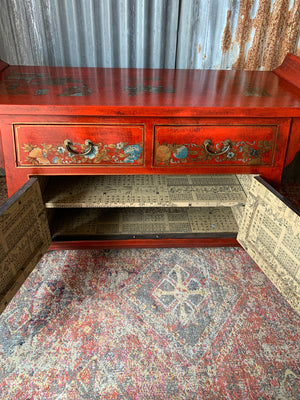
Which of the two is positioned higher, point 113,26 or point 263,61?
point 113,26

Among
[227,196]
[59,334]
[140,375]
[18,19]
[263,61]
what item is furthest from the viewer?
[263,61]

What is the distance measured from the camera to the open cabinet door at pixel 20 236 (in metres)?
1.14

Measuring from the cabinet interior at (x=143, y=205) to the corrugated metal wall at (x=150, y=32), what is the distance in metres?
0.73

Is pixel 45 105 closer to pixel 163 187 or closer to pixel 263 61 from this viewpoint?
pixel 163 187

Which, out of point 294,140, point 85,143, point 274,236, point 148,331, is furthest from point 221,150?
point 148,331

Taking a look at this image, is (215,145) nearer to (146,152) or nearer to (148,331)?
(146,152)

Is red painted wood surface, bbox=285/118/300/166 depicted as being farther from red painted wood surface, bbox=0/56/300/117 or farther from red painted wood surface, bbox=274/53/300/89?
red painted wood surface, bbox=274/53/300/89

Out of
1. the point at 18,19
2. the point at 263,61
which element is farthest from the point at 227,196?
the point at 18,19

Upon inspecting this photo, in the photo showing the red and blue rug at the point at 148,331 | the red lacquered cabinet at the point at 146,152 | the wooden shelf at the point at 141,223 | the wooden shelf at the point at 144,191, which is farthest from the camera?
the wooden shelf at the point at 141,223

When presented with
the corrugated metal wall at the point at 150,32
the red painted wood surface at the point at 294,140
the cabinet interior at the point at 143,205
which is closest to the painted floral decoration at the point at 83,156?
the cabinet interior at the point at 143,205

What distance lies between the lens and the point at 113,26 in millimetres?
1804

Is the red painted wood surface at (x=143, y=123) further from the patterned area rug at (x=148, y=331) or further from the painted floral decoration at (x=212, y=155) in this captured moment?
the patterned area rug at (x=148, y=331)

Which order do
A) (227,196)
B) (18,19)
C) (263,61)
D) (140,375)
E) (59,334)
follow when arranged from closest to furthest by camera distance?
(140,375), (59,334), (227,196), (18,19), (263,61)

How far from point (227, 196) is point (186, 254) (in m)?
0.37
